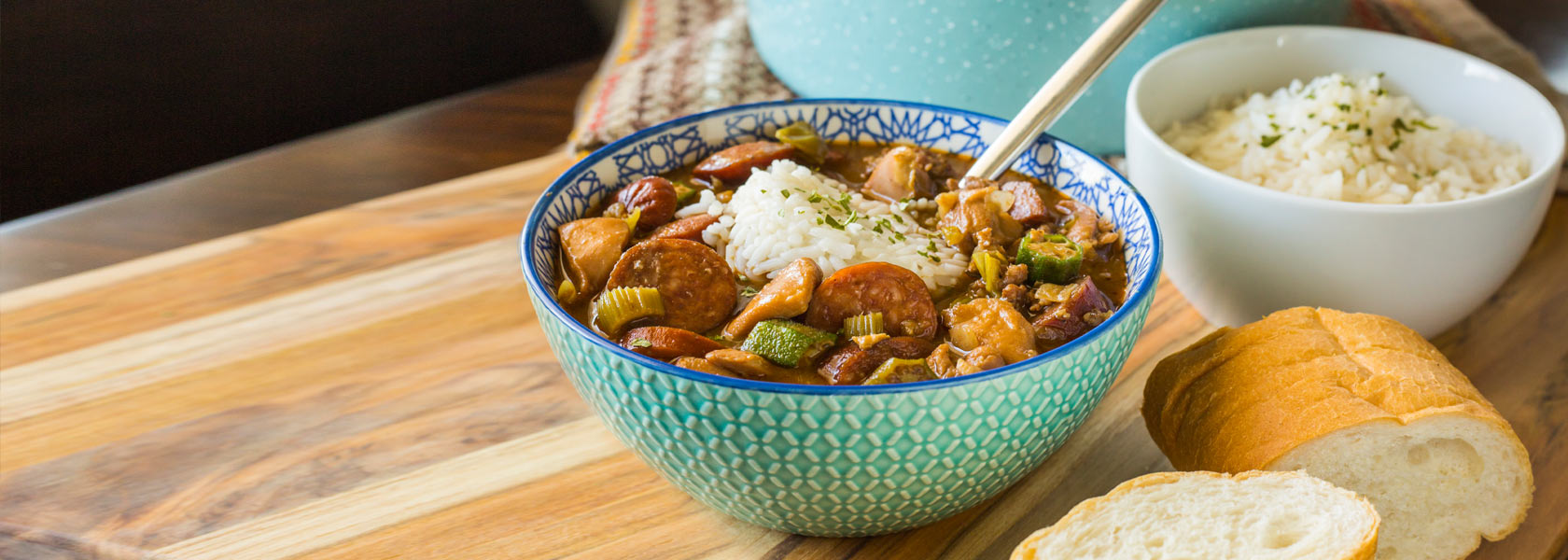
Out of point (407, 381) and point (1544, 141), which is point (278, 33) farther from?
point (1544, 141)

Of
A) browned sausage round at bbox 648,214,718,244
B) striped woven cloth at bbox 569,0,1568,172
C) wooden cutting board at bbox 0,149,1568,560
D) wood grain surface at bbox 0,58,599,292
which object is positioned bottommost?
wooden cutting board at bbox 0,149,1568,560

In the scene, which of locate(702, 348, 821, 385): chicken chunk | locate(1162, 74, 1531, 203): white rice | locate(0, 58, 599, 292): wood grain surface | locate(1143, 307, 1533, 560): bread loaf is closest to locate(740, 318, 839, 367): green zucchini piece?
locate(702, 348, 821, 385): chicken chunk

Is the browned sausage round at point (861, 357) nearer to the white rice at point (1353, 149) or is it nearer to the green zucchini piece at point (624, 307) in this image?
the green zucchini piece at point (624, 307)

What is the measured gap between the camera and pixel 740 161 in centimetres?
202

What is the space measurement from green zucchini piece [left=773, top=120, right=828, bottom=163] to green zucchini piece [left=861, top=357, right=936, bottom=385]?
0.68 meters

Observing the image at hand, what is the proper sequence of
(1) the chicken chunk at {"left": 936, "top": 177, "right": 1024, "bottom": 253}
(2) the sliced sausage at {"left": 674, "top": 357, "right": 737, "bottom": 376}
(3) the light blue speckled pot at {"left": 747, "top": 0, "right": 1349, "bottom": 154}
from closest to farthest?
(2) the sliced sausage at {"left": 674, "top": 357, "right": 737, "bottom": 376} → (1) the chicken chunk at {"left": 936, "top": 177, "right": 1024, "bottom": 253} → (3) the light blue speckled pot at {"left": 747, "top": 0, "right": 1349, "bottom": 154}

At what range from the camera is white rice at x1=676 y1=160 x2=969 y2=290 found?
5.75 feet

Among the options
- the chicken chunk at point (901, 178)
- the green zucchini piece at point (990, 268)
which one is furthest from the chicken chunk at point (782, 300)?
the chicken chunk at point (901, 178)

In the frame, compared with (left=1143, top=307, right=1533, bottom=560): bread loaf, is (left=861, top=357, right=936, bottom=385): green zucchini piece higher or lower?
higher

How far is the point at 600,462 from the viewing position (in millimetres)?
1934

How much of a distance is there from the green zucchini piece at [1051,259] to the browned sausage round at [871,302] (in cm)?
21

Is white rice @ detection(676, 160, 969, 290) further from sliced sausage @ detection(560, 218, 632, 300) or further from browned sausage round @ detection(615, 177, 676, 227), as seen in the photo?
sliced sausage @ detection(560, 218, 632, 300)

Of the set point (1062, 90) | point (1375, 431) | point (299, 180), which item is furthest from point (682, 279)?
point (299, 180)

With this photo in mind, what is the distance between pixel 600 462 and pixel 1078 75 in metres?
1.11
